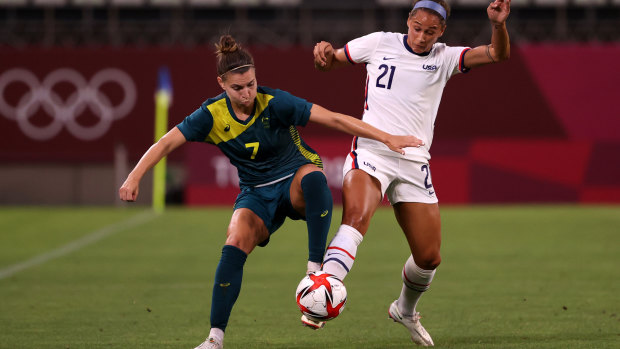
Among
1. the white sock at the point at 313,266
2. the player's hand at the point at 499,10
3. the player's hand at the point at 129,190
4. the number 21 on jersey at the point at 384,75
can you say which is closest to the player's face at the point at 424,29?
the number 21 on jersey at the point at 384,75

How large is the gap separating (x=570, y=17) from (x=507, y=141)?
539cm

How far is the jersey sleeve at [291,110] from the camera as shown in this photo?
5.28 m

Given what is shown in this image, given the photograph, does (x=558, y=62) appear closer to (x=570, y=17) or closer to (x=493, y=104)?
(x=493, y=104)

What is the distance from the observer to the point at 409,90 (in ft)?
18.9

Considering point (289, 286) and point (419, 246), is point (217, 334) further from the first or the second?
point (289, 286)

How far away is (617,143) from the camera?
17641 mm

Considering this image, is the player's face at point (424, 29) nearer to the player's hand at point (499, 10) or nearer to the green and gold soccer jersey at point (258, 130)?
the player's hand at point (499, 10)

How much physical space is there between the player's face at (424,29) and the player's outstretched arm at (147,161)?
166 cm

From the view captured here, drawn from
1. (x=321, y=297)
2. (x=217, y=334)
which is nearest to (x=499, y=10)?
(x=321, y=297)

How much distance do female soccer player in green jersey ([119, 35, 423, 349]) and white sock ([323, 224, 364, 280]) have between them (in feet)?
0.84

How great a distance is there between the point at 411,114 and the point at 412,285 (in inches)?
45.1

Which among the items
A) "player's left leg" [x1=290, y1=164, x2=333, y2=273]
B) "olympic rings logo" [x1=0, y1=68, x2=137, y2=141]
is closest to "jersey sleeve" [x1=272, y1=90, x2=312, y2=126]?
"player's left leg" [x1=290, y1=164, x2=333, y2=273]

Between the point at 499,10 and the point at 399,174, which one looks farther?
the point at 399,174

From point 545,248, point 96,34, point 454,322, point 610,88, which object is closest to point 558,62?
point 610,88
